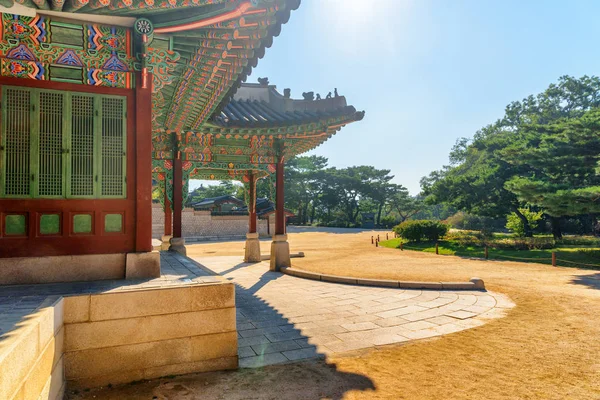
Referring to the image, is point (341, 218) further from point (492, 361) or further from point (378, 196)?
point (492, 361)

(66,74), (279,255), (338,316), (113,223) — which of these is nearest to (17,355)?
(113,223)

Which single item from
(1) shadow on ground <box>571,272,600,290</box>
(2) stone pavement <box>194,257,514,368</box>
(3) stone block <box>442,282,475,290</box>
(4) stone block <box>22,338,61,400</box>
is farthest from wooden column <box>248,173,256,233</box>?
(4) stone block <box>22,338,61,400</box>

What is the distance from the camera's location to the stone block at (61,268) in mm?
4480

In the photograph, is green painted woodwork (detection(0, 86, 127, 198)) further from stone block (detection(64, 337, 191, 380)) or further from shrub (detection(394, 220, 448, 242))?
shrub (detection(394, 220, 448, 242))

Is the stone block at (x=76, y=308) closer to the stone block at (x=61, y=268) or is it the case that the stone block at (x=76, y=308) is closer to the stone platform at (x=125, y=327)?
the stone platform at (x=125, y=327)

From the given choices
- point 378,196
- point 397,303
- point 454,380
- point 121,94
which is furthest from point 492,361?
point 378,196

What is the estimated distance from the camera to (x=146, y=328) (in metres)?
3.88

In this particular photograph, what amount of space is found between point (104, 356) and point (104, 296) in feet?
2.14

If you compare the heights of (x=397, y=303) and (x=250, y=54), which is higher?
(x=250, y=54)

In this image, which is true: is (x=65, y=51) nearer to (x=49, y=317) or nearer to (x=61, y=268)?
(x=61, y=268)

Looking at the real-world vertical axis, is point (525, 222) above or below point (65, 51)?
below

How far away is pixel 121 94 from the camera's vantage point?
16.7 feet

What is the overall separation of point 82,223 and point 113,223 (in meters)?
0.39

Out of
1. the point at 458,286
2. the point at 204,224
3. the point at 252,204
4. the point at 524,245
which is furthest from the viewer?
the point at 204,224
